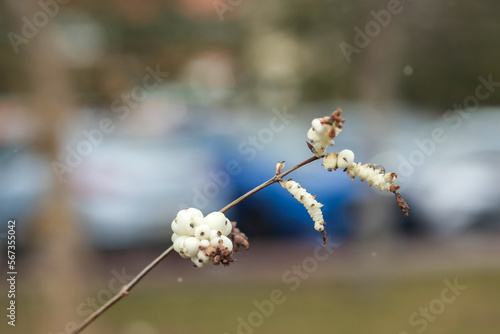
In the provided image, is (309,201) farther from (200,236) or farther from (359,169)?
(200,236)

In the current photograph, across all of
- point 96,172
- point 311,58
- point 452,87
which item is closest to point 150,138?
point 96,172

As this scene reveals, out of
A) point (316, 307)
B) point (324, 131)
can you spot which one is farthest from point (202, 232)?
point (316, 307)

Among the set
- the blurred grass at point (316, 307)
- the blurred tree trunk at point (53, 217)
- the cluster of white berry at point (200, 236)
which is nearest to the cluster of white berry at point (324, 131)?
the cluster of white berry at point (200, 236)

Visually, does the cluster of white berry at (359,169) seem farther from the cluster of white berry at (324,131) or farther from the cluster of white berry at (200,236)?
the cluster of white berry at (200,236)

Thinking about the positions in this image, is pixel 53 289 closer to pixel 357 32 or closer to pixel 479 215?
pixel 357 32

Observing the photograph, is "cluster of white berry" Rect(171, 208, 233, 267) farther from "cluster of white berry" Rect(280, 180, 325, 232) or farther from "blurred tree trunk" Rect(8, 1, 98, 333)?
"blurred tree trunk" Rect(8, 1, 98, 333)
